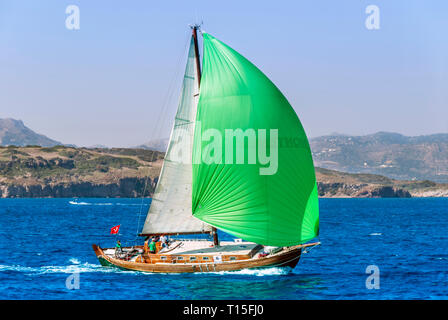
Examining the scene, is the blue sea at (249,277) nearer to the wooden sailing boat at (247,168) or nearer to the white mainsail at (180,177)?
the wooden sailing boat at (247,168)

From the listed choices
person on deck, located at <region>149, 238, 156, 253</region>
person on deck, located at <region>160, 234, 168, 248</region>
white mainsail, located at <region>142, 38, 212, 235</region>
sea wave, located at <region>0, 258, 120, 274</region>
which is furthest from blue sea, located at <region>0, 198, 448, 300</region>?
white mainsail, located at <region>142, 38, 212, 235</region>

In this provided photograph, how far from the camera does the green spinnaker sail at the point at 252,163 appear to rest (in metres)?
37.0

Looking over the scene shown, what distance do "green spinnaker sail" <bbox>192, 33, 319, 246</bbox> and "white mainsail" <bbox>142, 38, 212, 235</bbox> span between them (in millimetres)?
3272

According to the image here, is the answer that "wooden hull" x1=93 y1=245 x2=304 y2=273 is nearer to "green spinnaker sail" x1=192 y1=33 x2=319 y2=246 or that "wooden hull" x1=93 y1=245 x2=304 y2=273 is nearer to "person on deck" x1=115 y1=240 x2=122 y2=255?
"green spinnaker sail" x1=192 y1=33 x2=319 y2=246

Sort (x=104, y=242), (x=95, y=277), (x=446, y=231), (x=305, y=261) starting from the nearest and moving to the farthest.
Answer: (x=95, y=277)
(x=305, y=261)
(x=104, y=242)
(x=446, y=231)

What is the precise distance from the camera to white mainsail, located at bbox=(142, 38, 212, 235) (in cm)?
4091

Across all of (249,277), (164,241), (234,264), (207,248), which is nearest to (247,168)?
(234,264)

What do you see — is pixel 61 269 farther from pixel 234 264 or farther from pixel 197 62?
pixel 197 62

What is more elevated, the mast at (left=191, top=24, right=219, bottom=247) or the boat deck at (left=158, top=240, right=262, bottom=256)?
the mast at (left=191, top=24, right=219, bottom=247)

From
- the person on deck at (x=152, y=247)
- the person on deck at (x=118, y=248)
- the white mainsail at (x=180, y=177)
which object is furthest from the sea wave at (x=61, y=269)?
the white mainsail at (x=180, y=177)

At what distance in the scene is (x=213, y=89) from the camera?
37906 mm
